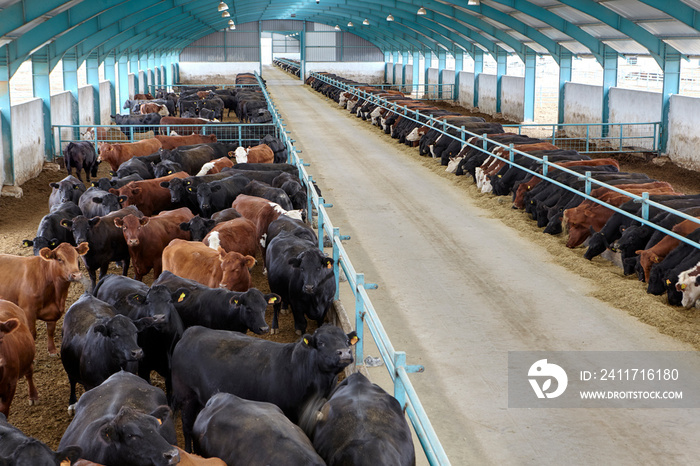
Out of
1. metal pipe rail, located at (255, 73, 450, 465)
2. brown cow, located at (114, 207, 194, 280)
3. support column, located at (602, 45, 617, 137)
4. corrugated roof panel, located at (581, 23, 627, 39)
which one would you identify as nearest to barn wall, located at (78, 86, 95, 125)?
brown cow, located at (114, 207, 194, 280)

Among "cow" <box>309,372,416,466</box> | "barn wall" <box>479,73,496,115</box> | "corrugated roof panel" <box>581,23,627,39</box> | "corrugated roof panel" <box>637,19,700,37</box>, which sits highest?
"corrugated roof panel" <box>581,23,627,39</box>

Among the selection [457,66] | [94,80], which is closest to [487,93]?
[457,66]

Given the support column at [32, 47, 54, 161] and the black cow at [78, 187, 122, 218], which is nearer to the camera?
the black cow at [78, 187, 122, 218]

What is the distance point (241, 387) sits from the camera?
18.1 feet

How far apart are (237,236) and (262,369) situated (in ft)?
13.1

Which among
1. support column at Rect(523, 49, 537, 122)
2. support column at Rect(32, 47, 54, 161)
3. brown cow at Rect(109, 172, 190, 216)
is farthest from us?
support column at Rect(523, 49, 537, 122)

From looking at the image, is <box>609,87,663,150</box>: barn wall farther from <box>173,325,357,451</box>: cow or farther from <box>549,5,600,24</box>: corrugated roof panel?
<box>173,325,357,451</box>: cow

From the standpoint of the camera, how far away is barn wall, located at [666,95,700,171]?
18.7 metres

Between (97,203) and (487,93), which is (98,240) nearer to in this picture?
(97,203)

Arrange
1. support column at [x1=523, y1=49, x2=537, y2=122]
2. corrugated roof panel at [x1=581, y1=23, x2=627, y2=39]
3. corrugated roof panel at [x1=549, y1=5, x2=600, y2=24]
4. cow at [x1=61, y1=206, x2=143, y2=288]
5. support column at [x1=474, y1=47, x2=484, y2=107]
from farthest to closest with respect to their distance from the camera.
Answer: support column at [x1=474, y1=47, x2=484, y2=107] < support column at [x1=523, y1=49, x2=537, y2=122] < corrugated roof panel at [x1=549, y1=5, x2=600, y2=24] < corrugated roof panel at [x1=581, y1=23, x2=627, y2=39] < cow at [x1=61, y1=206, x2=143, y2=288]

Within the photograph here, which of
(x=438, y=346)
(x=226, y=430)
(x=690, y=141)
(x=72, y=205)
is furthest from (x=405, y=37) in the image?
(x=226, y=430)

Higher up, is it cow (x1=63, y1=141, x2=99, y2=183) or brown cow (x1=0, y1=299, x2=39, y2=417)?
cow (x1=63, y1=141, x2=99, y2=183)

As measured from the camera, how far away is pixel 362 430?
444 centimetres

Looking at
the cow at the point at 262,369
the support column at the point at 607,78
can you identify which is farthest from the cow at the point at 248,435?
the support column at the point at 607,78
